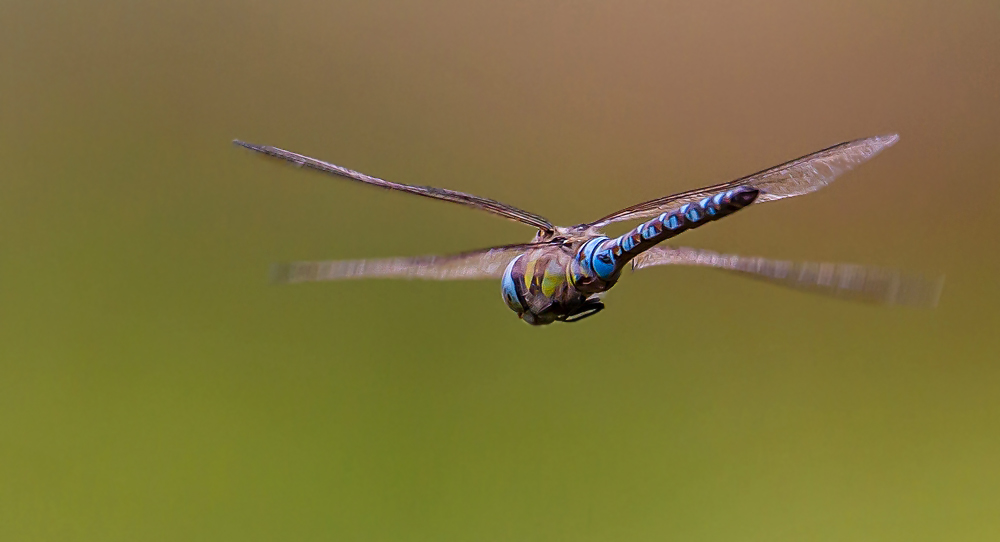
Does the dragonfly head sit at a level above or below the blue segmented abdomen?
below

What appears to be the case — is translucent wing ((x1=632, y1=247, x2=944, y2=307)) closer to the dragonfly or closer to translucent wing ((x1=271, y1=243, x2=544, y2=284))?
the dragonfly

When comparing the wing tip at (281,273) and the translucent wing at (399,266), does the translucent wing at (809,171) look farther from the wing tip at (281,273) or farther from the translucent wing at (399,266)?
the wing tip at (281,273)

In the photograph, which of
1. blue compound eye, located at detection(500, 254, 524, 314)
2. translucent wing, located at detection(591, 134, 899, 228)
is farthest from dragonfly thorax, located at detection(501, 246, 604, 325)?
translucent wing, located at detection(591, 134, 899, 228)

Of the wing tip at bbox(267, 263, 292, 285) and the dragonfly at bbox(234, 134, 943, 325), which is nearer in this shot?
the dragonfly at bbox(234, 134, 943, 325)

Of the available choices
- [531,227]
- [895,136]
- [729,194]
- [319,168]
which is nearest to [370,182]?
[319,168]

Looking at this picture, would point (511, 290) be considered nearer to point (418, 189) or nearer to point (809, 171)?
point (418, 189)

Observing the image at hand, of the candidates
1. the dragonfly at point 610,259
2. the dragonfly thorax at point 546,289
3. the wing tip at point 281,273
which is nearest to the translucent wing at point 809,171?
the dragonfly at point 610,259

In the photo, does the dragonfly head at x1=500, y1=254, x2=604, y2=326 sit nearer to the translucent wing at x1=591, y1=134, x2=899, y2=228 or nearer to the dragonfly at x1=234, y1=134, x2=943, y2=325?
the dragonfly at x1=234, y1=134, x2=943, y2=325

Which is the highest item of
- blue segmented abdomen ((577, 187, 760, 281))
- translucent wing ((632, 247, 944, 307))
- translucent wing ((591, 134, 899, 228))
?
translucent wing ((591, 134, 899, 228))
